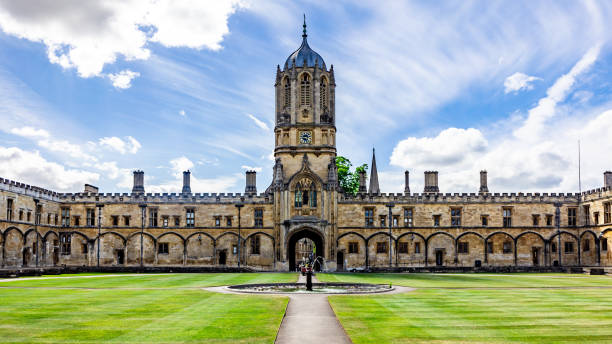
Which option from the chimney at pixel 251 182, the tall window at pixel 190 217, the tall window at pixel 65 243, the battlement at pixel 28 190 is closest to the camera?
the battlement at pixel 28 190

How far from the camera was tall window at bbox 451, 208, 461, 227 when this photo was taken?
192 feet

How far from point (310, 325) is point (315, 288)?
1318 cm

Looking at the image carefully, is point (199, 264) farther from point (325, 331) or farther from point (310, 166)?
point (325, 331)

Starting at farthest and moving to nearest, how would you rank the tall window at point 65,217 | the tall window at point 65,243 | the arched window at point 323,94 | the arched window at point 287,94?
the arched window at point 287,94
the arched window at point 323,94
the tall window at point 65,217
the tall window at point 65,243

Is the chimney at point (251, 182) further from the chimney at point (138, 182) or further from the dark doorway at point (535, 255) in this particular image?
the dark doorway at point (535, 255)

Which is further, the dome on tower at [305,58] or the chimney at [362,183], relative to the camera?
the chimney at [362,183]

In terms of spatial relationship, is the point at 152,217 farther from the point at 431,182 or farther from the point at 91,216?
the point at 431,182

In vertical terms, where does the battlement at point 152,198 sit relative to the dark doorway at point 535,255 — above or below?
above

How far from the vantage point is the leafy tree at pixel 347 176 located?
6972cm

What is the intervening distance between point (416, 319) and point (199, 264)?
4348cm

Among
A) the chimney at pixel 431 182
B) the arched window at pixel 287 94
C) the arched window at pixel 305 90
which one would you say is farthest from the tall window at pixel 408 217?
the arched window at pixel 287 94

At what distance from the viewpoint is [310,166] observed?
5812 centimetres

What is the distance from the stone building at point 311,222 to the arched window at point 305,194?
0.33ft

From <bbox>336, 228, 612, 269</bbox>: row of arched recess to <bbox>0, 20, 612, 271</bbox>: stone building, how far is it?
100 millimetres
